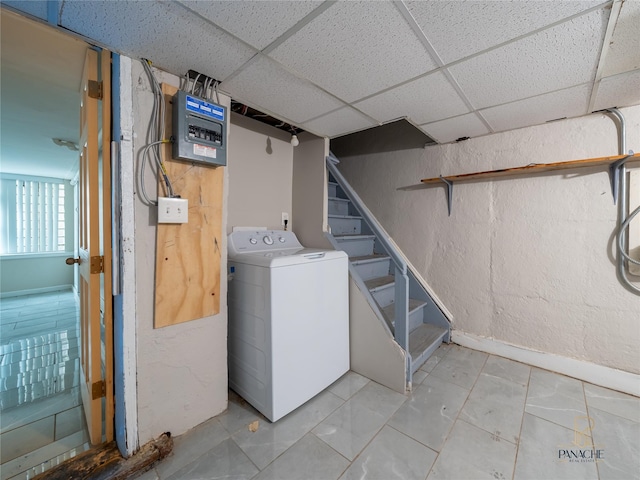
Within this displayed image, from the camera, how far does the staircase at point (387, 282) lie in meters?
1.78

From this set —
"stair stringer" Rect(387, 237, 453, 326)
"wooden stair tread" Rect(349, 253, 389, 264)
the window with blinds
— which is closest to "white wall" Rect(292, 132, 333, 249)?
"wooden stair tread" Rect(349, 253, 389, 264)

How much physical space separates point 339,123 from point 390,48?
0.89 meters

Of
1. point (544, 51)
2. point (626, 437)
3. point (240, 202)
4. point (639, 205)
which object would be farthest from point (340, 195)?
point (626, 437)

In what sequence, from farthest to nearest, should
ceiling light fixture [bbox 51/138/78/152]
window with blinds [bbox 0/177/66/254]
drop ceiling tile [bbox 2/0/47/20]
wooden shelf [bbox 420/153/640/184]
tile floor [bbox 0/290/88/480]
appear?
window with blinds [bbox 0/177/66/254]
ceiling light fixture [bbox 51/138/78/152]
wooden shelf [bbox 420/153/640/184]
tile floor [bbox 0/290/88/480]
drop ceiling tile [bbox 2/0/47/20]

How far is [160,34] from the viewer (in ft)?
3.53

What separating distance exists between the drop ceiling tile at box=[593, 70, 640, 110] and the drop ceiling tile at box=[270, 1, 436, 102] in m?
1.10

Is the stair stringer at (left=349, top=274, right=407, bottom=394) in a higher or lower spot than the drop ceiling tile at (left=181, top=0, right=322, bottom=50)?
lower

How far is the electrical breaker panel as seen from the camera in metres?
1.28

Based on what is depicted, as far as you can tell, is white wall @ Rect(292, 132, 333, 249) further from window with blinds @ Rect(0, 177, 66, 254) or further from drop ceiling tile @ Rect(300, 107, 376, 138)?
window with blinds @ Rect(0, 177, 66, 254)

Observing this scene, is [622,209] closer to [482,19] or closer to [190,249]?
[482,19]

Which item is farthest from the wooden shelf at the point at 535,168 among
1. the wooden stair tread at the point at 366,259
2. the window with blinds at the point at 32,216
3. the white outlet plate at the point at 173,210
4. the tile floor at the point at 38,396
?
A: the window with blinds at the point at 32,216

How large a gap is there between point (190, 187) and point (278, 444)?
4.86 ft

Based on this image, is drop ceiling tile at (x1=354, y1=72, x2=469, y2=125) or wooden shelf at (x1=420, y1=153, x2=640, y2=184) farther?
wooden shelf at (x1=420, y1=153, x2=640, y2=184)

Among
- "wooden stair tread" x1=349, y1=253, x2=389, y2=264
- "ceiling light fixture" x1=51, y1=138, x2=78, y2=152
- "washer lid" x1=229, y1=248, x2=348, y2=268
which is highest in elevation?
"ceiling light fixture" x1=51, y1=138, x2=78, y2=152
